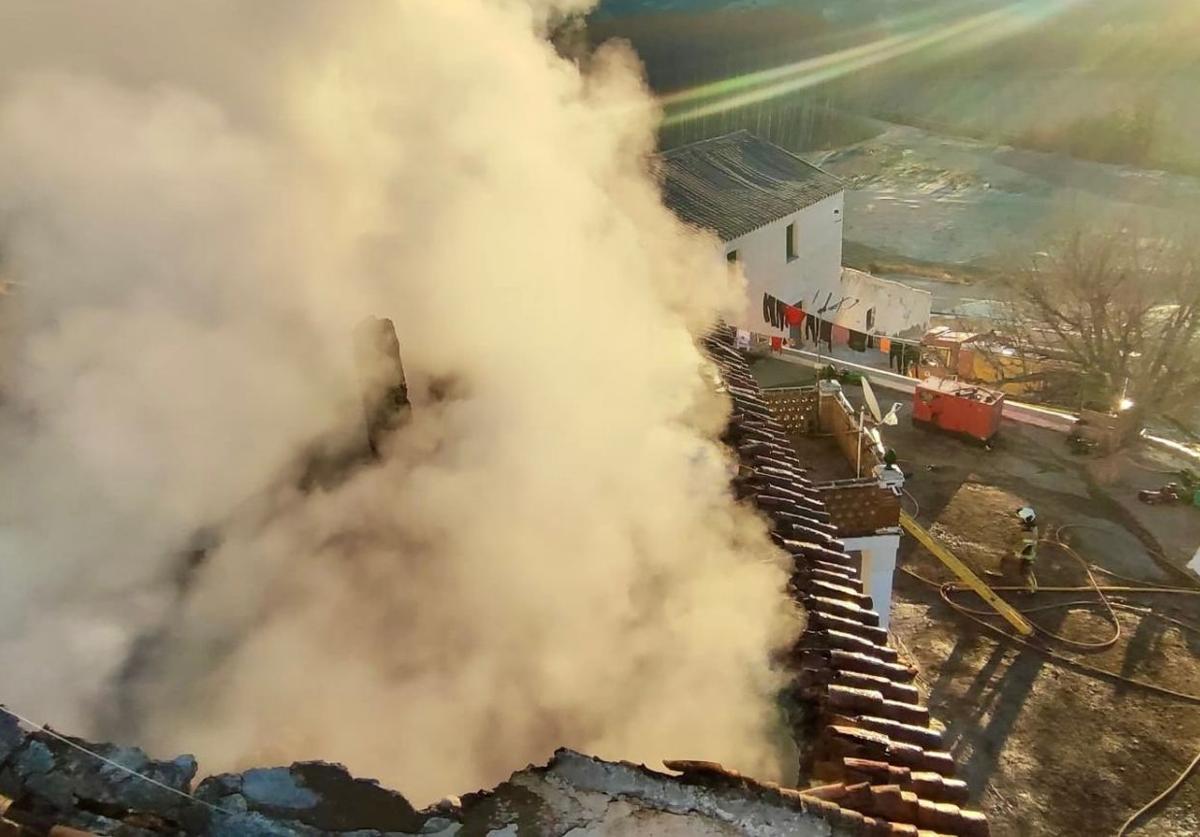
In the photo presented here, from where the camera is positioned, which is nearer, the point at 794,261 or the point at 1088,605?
the point at 1088,605

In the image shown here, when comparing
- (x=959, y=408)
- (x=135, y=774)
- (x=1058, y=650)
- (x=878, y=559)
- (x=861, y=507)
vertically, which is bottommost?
(x=135, y=774)

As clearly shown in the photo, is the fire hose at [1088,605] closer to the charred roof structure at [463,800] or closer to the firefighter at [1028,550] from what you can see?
the firefighter at [1028,550]

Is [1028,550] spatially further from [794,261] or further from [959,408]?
[794,261]

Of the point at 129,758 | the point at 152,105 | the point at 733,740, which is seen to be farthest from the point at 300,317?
the point at 733,740

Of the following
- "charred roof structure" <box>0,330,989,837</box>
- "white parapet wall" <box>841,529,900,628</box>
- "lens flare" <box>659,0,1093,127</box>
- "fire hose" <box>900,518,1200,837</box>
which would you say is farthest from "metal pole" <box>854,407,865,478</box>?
"lens flare" <box>659,0,1093,127</box>

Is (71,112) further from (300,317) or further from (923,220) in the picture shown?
(923,220)

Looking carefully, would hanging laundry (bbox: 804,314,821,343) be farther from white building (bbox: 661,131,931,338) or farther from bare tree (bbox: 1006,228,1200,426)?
bare tree (bbox: 1006,228,1200,426)

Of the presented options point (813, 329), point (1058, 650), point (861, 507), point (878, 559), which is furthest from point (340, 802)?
point (813, 329)
